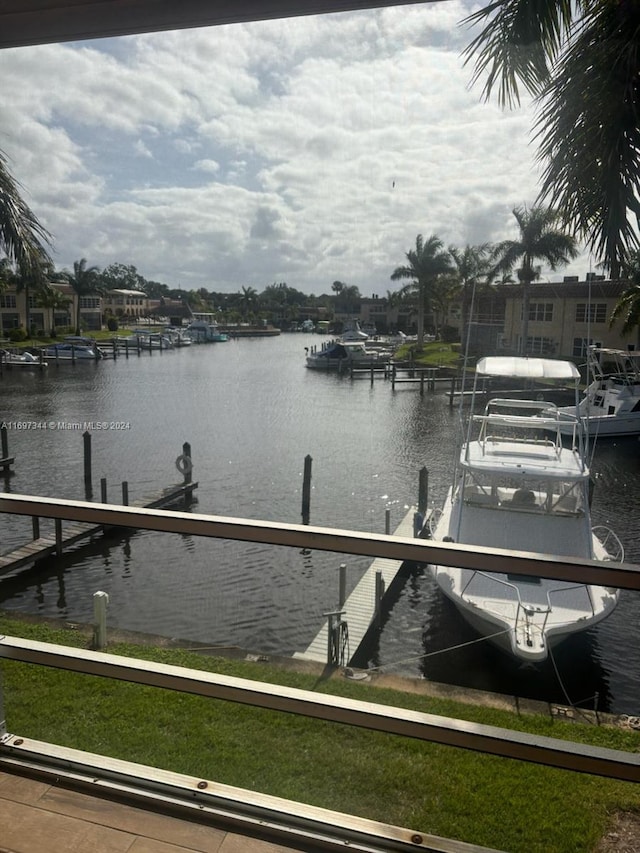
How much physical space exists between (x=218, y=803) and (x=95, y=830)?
0.78ft

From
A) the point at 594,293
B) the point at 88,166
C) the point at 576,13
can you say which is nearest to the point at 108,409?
the point at 88,166

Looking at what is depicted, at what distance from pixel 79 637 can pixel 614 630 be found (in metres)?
4.74

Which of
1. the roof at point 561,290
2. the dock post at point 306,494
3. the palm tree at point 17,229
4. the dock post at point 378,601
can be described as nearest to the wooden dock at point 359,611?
the dock post at point 378,601

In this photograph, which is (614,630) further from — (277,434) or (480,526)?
(277,434)

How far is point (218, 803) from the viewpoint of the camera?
1243 mm

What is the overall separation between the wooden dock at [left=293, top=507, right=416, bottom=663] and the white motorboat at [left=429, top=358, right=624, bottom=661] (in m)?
0.64

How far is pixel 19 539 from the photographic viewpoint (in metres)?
7.60

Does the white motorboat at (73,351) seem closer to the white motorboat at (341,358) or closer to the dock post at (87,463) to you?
the dock post at (87,463)

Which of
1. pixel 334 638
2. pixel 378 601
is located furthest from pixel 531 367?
pixel 334 638

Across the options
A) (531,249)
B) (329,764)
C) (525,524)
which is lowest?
(525,524)

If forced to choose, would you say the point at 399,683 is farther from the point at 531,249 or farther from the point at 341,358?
the point at 341,358

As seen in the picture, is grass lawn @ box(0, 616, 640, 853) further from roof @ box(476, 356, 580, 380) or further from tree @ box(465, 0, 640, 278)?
roof @ box(476, 356, 580, 380)

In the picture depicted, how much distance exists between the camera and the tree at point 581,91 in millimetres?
2824

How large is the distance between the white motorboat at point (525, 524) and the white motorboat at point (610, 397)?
23cm
